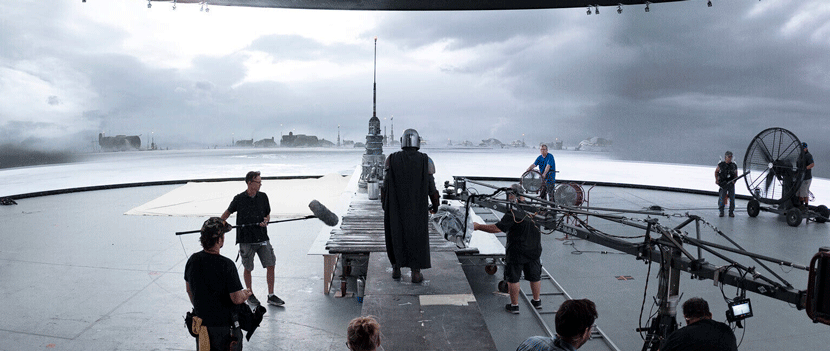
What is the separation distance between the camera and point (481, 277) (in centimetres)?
652

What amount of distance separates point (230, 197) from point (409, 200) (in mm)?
11476

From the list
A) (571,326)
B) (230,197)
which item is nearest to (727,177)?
(571,326)

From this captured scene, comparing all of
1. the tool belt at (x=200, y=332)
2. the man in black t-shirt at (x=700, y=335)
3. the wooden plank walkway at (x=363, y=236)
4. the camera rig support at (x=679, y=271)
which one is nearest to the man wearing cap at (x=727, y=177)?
the wooden plank walkway at (x=363, y=236)

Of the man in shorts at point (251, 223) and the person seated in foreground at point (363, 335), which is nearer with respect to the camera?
the person seated in foreground at point (363, 335)

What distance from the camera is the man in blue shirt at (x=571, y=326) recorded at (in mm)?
2188

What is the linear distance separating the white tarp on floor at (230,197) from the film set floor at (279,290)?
140cm

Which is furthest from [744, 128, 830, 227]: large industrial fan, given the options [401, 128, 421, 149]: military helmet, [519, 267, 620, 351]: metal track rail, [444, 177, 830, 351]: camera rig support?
[401, 128, 421, 149]: military helmet

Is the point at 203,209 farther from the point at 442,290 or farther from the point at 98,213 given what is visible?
the point at 442,290

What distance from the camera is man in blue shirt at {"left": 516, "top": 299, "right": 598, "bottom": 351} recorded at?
219cm

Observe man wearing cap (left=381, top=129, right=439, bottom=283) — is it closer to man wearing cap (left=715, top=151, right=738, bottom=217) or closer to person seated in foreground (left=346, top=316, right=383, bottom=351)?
person seated in foreground (left=346, top=316, right=383, bottom=351)

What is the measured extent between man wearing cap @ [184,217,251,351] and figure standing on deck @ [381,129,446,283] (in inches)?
60.4

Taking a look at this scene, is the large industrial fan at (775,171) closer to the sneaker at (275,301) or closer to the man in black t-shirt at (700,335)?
the man in black t-shirt at (700,335)

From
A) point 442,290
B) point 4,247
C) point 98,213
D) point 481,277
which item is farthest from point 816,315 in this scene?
point 98,213

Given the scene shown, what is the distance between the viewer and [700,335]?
2695 millimetres
